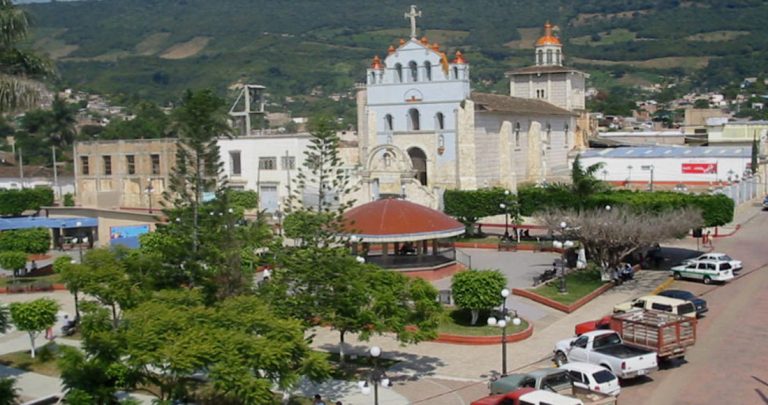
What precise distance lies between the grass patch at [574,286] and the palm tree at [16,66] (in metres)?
18.6

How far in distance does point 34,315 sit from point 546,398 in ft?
46.4

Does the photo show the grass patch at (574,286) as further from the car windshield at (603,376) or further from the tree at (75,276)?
the tree at (75,276)

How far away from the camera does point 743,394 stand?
→ 1923 centimetres

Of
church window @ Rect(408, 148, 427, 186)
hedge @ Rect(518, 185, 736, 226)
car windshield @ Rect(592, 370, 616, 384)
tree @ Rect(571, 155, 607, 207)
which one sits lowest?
car windshield @ Rect(592, 370, 616, 384)

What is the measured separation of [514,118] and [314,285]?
35.1m

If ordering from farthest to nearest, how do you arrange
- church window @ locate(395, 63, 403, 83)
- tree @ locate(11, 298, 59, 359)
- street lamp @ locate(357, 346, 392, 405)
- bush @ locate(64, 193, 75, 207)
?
1. bush @ locate(64, 193, 75, 207)
2. church window @ locate(395, 63, 403, 83)
3. tree @ locate(11, 298, 59, 359)
4. street lamp @ locate(357, 346, 392, 405)

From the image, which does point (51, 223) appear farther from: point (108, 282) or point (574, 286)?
point (574, 286)

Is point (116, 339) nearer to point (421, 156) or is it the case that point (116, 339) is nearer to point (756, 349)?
point (756, 349)

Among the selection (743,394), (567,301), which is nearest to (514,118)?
(567,301)

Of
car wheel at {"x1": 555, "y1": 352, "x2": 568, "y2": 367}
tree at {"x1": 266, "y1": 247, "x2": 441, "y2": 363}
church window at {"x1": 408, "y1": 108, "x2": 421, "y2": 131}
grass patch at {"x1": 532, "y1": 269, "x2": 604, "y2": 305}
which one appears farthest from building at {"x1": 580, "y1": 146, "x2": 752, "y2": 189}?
tree at {"x1": 266, "y1": 247, "x2": 441, "y2": 363}

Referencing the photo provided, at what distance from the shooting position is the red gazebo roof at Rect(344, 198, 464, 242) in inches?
1358

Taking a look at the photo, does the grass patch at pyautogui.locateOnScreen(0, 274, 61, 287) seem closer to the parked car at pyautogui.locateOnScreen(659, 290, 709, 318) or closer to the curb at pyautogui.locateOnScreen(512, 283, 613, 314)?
the curb at pyautogui.locateOnScreen(512, 283, 613, 314)

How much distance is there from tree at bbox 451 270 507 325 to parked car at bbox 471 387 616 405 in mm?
6893

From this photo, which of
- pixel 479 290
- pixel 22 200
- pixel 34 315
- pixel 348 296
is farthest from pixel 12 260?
pixel 22 200
